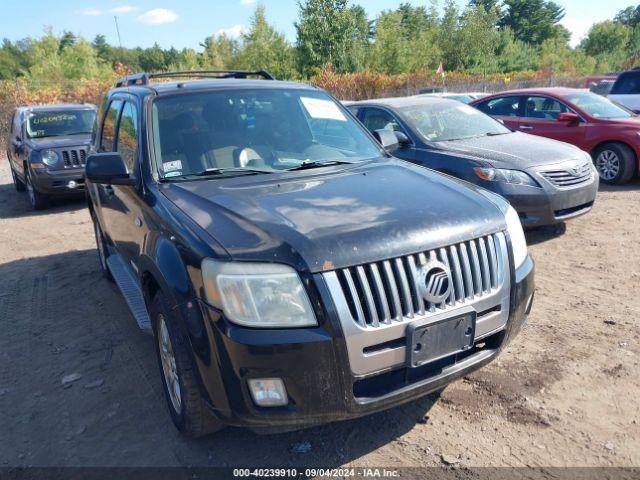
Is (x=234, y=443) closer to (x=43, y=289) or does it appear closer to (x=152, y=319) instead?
(x=152, y=319)

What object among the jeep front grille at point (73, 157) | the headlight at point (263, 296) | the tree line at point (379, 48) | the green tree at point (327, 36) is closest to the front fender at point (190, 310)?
the headlight at point (263, 296)

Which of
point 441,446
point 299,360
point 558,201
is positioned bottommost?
point 441,446

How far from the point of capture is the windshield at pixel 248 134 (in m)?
3.40

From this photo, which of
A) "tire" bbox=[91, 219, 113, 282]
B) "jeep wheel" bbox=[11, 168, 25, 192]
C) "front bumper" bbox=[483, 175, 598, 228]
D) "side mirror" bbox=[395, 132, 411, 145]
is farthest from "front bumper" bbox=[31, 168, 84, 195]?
"front bumper" bbox=[483, 175, 598, 228]

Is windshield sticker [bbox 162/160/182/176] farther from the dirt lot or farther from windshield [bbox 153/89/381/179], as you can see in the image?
the dirt lot

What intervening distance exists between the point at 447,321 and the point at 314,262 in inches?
26.9

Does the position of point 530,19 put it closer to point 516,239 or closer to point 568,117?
point 568,117

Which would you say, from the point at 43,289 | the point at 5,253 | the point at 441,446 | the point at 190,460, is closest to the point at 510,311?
the point at 441,446

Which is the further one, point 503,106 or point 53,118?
point 53,118

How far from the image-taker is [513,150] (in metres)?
6.23

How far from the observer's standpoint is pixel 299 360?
2.21 meters

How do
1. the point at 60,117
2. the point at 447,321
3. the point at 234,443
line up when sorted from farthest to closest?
the point at 60,117
the point at 234,443
the point at 447,321

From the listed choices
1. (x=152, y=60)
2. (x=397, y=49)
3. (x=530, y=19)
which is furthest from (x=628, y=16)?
(x=152, y=60)

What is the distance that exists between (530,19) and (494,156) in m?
74.0
